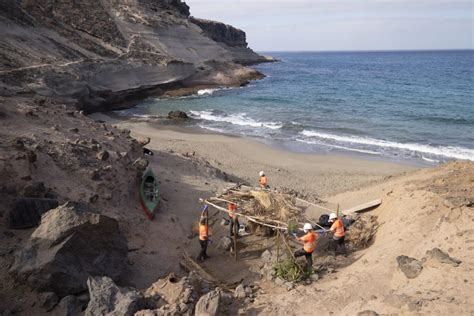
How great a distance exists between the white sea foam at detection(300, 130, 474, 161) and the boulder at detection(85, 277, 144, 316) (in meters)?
20.6

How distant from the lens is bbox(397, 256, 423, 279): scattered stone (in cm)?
811

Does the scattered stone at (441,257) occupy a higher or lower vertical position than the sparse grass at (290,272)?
higher

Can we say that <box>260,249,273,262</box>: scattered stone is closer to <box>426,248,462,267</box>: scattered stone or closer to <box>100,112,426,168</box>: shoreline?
<box>426,248,462,267</box>: scattered stone

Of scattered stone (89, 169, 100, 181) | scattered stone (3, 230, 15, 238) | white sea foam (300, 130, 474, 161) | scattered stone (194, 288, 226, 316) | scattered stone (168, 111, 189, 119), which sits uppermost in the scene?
scattered stone (89, 169, 100, 181)

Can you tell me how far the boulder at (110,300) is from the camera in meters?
7.16

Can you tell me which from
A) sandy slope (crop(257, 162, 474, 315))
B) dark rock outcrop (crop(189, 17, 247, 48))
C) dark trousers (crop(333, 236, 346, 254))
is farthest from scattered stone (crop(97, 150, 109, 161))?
dark rock outcrop (crop(189, 17, 247, 48))

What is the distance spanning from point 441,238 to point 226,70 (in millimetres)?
51112

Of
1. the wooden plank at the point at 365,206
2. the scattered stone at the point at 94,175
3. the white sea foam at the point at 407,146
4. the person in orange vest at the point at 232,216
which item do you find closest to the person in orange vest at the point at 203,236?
the person in orange vest at the point at 232,216

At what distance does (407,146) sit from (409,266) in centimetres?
1909

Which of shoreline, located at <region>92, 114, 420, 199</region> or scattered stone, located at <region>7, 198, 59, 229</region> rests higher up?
scattered stone, located at <region>7, 198, 59, 229</region>

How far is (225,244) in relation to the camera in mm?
11766

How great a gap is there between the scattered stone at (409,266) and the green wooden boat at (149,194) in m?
7.21

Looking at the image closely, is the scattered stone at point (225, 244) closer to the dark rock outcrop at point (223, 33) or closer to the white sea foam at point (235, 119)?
the white sea foam at point (235, 119)

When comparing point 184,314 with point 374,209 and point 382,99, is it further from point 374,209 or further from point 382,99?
point 382,99
